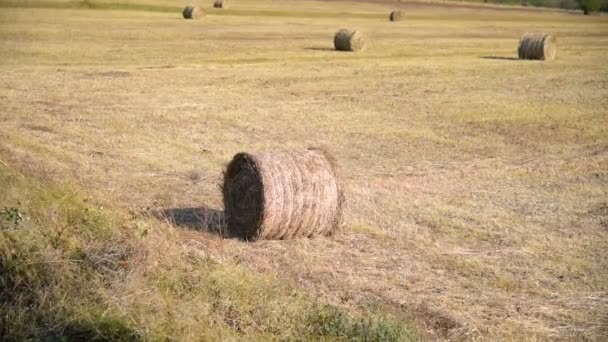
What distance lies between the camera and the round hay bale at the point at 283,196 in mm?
9344

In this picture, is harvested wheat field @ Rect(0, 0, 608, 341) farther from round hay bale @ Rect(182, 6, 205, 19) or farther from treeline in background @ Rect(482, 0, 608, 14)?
treeline in background @ Rect(482, 0, 608, 14)

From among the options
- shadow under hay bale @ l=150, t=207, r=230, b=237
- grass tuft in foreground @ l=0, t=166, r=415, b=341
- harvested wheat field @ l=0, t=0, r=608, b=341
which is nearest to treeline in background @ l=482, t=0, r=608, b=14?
harvested wheat field @ l=0, t=0, r=608, b=341

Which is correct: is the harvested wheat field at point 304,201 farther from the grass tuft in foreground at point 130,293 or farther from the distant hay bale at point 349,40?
the distant hay bale at point 349,40

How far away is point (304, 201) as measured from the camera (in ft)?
31.1

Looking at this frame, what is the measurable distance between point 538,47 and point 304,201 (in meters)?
25.3

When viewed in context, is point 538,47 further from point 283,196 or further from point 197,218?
point 283,196

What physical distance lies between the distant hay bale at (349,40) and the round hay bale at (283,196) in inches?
969

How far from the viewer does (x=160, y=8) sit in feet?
205

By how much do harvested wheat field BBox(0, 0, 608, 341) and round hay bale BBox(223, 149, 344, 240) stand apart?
6 centimetres

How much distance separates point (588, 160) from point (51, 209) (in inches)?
370

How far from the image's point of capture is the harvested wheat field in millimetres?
6834

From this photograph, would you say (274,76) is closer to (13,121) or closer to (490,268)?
(13,121)

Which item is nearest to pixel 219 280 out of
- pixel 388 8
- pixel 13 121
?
pixel 13 121

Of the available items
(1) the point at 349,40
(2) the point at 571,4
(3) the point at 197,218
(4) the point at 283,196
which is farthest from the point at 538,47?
(2) the point at 571,4
